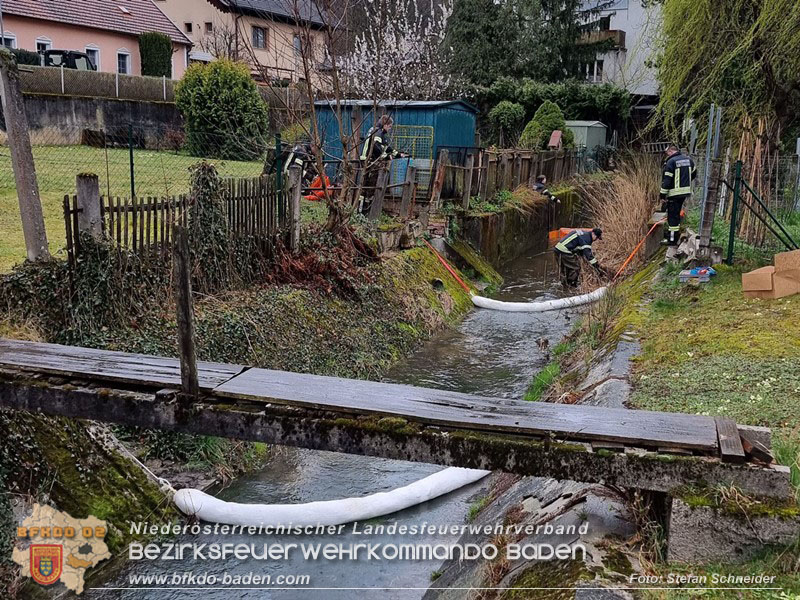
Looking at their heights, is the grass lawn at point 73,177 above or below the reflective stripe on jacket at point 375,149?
below

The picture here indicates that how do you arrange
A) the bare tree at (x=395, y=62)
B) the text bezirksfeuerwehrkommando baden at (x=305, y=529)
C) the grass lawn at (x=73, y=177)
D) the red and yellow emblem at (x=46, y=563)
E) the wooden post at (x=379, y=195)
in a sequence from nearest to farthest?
the red and yellow emblem at (x=46, y=563)
the text bezirksfeuerwehrkommando baden at (x=305, y=529)
the grass lawn at (x=73, y=177)
the wooden post at (x=379, y=195)
the bare tree at (x=395, y=62)

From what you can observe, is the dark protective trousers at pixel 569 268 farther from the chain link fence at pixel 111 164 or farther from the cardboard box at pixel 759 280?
the chain link fence at pixel 111 164

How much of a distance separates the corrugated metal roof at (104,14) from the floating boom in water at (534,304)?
1974cm

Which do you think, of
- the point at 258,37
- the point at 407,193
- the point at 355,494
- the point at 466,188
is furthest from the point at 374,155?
the point at 258,37

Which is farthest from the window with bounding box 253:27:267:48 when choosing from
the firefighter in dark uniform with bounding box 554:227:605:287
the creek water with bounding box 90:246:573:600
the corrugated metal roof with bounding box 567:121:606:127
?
the creek water with bounding box 90:246:573:600

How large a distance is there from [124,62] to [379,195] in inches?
830

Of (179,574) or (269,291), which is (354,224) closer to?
(269,291)

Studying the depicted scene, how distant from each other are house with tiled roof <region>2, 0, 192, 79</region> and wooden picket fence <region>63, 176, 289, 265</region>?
19.1 metres

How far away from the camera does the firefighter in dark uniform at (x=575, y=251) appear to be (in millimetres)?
13562

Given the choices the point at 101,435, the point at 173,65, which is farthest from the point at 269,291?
the point at 173,65

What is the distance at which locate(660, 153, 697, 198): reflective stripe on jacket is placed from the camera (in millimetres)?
12430

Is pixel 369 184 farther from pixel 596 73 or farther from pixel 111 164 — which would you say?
pixel 596 73

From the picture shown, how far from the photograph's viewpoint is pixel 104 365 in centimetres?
495

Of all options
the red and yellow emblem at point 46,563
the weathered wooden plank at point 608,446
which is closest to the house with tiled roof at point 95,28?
the red and yellow emblem at point 46,563
